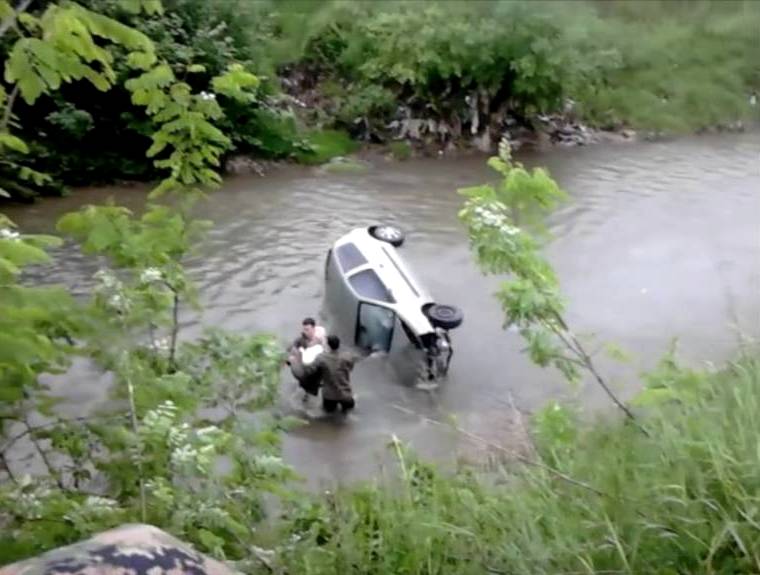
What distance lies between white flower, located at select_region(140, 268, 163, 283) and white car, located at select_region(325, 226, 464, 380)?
23.9 ft

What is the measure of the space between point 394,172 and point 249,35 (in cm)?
435

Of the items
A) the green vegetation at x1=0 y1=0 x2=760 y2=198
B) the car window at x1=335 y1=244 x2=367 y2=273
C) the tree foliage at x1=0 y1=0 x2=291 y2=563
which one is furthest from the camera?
the green vegetation at x1=0 y1=0 x2=760 y2=198

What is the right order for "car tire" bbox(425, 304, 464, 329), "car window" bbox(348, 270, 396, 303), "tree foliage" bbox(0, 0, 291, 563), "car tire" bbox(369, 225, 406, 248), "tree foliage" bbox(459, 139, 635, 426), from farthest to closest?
"car tire" bbox(369, 225, 406, 248), "car window" bbox(348, 270, 396, 303), "car tire" bbox(425, 304, 464, 329), "tree foliage" bbox(459, 139, 635, 426), "tree foliage" bbox(0, 0, 291, 563)

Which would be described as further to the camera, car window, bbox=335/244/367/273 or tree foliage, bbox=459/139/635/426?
car window, bbox=335/244/367/273

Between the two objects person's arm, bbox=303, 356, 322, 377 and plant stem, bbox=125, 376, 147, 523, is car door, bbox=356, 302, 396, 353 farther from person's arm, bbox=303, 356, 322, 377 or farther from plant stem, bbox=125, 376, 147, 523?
plant stem, bbox=125, 376, 147, 523

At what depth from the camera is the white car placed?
43.5 feet

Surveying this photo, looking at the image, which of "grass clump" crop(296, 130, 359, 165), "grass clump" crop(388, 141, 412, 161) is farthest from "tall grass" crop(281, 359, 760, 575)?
"grass clump" crop(388, 141, 412, 161)

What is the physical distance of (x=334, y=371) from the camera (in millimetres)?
12133

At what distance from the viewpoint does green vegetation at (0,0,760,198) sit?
2244 cm

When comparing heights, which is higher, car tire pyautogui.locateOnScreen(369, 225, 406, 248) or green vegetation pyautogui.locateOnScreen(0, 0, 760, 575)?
green vegetation pyautogui.locateOnScreen(0, 0, 760, 575)

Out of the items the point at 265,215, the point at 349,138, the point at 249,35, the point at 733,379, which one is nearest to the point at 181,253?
the point at 733,379

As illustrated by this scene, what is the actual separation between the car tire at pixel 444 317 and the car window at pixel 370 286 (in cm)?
64

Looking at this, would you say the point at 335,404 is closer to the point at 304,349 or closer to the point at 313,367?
the point at 313,367

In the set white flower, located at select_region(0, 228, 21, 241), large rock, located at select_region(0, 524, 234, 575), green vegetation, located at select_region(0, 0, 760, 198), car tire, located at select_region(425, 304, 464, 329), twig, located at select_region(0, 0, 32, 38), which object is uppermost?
twig, located at select_region(0, 0, 32, 38)
